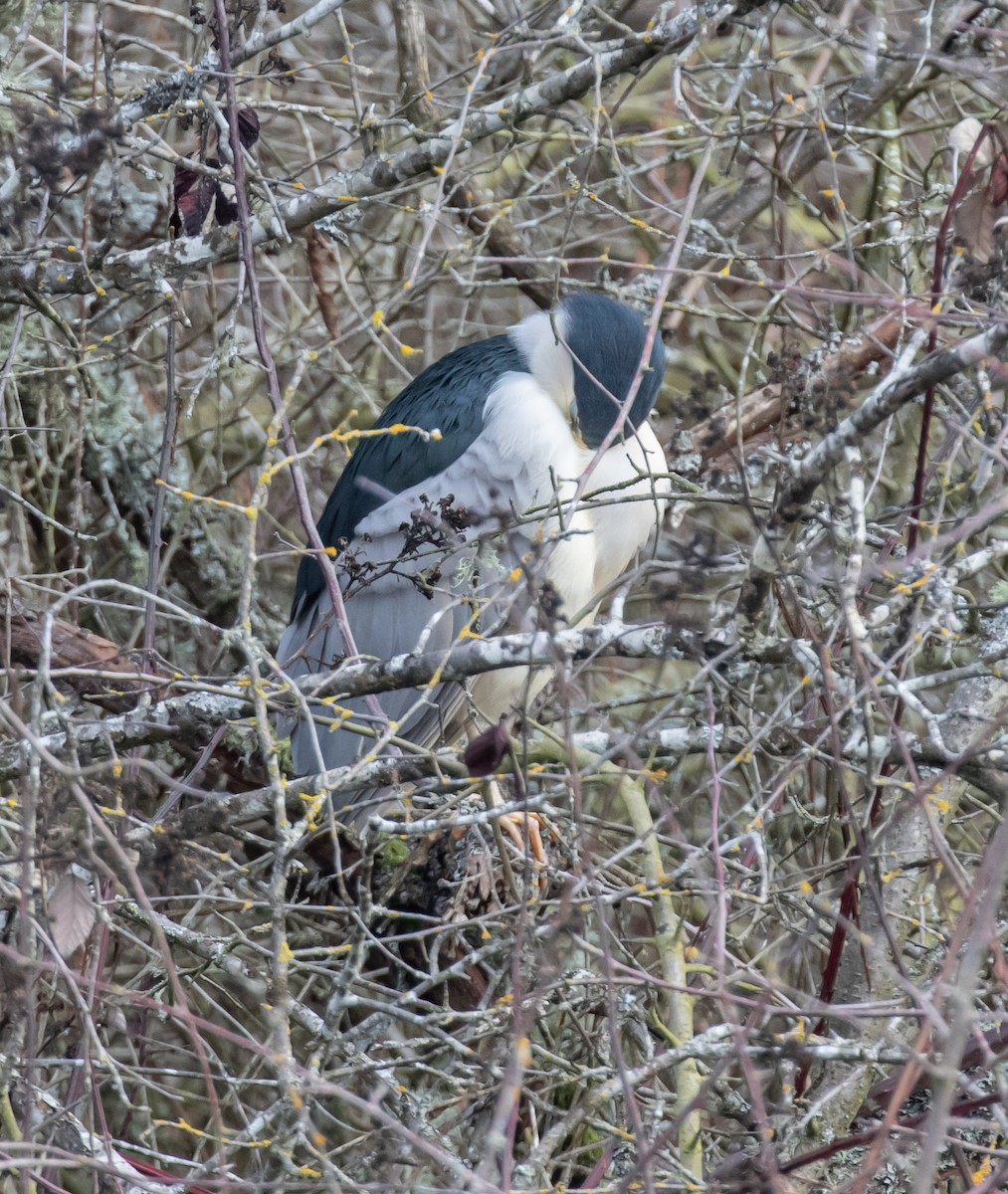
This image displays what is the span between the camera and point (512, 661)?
2.09 meters

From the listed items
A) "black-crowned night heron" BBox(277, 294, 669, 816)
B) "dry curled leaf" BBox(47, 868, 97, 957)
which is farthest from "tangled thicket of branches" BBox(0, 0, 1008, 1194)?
"black-crowned night heron" BBox(277, 294, 669, 816)

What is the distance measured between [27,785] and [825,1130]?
4.54 ft

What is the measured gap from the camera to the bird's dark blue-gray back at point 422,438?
3.63 m

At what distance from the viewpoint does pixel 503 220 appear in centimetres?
375

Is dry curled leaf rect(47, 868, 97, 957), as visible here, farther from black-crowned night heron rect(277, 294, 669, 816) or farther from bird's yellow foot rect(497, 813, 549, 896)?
black-crowned night heron rect(277, 294, 669, 816)

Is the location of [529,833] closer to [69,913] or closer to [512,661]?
[512,661]

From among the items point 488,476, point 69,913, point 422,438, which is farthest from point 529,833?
point 69,913

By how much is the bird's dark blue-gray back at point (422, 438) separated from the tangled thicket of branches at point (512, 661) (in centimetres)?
21

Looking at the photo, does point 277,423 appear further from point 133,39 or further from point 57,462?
point 57,462

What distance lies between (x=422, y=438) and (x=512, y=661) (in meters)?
1.57

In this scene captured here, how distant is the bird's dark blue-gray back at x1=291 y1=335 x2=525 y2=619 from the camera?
3633 millimetres

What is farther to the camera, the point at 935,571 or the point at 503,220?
the point at 503,220

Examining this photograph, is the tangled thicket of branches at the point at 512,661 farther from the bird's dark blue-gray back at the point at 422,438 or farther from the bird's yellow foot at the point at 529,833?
the bird's dark blue-gray back at the point at 422,438

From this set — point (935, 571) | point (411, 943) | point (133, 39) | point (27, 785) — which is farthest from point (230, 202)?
point (411, 943)
